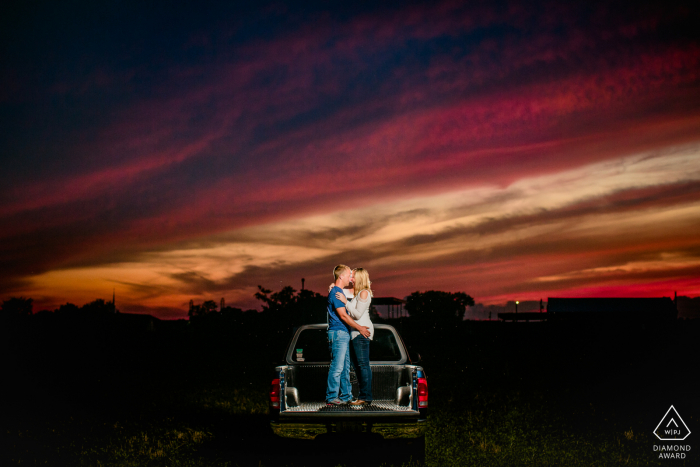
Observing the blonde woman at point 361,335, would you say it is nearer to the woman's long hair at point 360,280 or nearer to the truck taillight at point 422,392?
the woman's long hair at point 360,280

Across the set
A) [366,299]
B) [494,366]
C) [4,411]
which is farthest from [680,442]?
[494,366]

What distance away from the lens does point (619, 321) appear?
183 feet

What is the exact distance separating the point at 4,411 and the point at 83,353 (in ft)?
83.2

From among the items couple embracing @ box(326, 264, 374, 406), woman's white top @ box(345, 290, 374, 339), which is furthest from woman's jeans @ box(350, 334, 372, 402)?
woman's white top @ box(345, 290, 374, 339)

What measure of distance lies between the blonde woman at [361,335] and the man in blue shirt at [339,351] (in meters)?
0.07

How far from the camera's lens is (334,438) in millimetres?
6867

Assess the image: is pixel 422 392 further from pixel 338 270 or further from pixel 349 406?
pixel 338 270

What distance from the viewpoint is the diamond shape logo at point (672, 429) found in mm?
8930

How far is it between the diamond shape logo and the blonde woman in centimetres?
471

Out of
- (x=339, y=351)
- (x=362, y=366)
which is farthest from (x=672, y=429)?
(x=339, y=351)

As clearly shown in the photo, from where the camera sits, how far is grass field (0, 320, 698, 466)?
7.74 meters

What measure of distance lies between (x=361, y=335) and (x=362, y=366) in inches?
14.3

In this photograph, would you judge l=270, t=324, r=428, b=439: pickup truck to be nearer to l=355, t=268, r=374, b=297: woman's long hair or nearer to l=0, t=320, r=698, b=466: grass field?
l=0, t=320, r=698, b=466: grass field

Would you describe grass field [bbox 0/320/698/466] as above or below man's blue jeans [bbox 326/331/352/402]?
below
